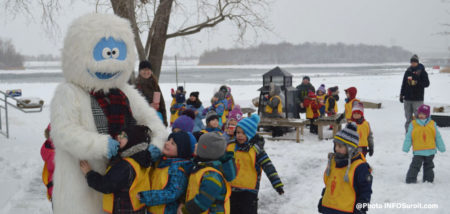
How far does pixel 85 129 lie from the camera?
2.90 meters

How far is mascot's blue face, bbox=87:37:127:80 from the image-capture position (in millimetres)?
3044

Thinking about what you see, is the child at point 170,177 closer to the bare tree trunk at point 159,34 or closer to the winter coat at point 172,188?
the winter coat at point 172,188

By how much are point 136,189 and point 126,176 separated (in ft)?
0.65

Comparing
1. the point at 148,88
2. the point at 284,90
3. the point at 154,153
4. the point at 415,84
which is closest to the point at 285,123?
the point at 284,90

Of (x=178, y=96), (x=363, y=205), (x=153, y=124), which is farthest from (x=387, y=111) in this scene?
(x=153, y=124)

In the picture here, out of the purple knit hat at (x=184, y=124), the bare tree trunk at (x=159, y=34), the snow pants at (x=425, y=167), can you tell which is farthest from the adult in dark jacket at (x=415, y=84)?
the purple knit hat at (x=184, y=124)

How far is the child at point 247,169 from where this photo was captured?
4090mm

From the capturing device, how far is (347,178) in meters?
3.61

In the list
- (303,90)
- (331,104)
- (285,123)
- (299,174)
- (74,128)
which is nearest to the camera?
(74,128)

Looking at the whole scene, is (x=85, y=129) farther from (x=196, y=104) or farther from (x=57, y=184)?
(x=196, y=104)

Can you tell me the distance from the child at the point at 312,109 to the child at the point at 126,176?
347 inches

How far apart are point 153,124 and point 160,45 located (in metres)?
6.36

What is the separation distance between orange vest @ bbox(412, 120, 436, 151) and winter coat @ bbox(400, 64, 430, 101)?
303 centimetres

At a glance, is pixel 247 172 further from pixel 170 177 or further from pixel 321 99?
pixel 321 99
